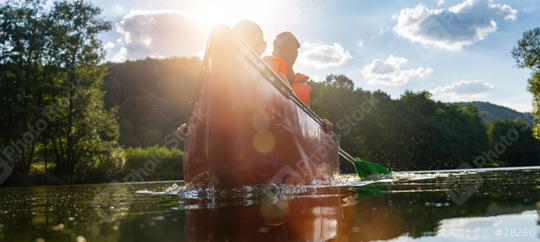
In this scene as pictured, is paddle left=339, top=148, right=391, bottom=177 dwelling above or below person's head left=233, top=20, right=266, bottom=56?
below

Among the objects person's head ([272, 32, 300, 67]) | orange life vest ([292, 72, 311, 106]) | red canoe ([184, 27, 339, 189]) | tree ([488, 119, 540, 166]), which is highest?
person's head ([272, 32, 300, 67])

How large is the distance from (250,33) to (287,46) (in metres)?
1.30

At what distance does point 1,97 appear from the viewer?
84.3ft

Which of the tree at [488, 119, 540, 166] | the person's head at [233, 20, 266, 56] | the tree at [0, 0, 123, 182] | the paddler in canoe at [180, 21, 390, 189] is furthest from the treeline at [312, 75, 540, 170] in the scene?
the paddler in canoe at [180, 21, 390, 189]

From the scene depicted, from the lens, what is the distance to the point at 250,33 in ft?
27.2

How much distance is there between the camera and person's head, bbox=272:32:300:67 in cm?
930

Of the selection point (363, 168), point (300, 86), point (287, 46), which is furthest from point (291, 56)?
point (363, 168)

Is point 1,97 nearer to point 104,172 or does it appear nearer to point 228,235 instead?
point 104,172

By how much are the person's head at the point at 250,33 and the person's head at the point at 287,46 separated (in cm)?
89

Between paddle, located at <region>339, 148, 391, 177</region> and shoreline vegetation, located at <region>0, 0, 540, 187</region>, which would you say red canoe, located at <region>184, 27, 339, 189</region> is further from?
shoreline vegetation, located at <region>0, 0, 540, 187</region>

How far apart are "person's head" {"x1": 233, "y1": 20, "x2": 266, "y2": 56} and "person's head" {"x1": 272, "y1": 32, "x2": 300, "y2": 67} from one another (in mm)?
888

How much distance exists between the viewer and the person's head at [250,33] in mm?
8211

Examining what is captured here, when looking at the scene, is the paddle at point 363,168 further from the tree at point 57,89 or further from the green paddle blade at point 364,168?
the tree at point 57,89

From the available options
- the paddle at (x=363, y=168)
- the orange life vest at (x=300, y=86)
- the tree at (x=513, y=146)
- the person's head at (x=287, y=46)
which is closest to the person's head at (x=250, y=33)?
the person's head at (x=287, y=46)
